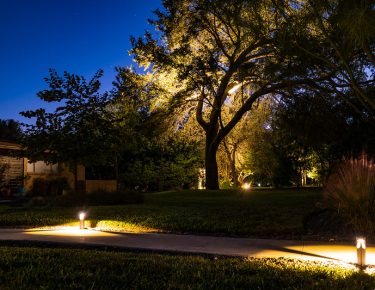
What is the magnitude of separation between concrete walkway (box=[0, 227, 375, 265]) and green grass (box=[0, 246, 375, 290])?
90 centimetres

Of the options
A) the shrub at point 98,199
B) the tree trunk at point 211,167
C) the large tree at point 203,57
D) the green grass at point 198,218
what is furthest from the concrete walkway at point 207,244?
the tree trunk at point 211,167

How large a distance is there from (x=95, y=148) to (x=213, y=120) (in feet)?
34.4

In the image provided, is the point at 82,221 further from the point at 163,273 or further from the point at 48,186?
the point at 48,186

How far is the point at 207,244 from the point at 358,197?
3.06 metres

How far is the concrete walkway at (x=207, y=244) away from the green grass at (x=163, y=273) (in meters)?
0.90

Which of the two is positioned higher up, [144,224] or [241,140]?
[241,140]

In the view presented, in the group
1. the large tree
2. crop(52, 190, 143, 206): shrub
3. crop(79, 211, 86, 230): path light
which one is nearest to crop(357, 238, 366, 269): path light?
crop(79, 211, 86, 230): path light

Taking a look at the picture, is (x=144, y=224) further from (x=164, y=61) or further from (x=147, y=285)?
(x=164, y=61)

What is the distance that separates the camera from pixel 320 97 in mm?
22812

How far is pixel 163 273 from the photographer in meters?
6.15

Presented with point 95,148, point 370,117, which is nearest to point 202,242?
point 95,148

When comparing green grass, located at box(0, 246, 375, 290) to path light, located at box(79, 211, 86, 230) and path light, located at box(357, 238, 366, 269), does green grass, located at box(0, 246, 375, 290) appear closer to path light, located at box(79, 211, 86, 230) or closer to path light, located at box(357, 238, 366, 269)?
path light, located at box(357, 238, 366, 269)

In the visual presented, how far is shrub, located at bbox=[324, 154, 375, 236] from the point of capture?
9.42 meters

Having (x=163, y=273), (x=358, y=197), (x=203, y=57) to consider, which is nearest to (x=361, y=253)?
(x=358, y=197)
